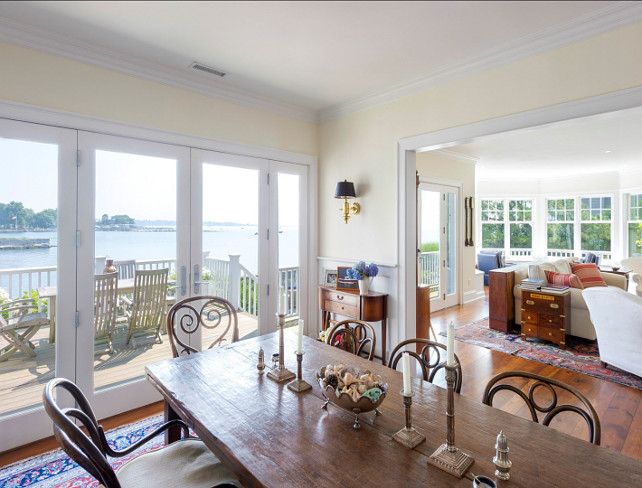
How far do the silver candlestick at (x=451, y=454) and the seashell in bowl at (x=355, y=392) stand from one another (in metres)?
0.26

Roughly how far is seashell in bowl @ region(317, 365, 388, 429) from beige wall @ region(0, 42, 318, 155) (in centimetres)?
261

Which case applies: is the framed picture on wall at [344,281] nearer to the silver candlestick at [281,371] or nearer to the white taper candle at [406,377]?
the silver candlestick at [281,371]

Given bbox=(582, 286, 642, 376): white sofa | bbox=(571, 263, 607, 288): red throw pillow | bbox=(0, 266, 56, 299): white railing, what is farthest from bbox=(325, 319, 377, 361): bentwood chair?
bbox=(571, 263, 607, 288): red throw pillow

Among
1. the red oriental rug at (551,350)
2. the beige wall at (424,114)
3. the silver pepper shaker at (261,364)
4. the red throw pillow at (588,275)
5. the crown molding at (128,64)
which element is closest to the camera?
the silver pepper shaker at (261,364)

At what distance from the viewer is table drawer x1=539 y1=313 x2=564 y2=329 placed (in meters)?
4.33

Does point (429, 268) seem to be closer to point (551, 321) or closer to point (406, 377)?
→ point (551, 321)

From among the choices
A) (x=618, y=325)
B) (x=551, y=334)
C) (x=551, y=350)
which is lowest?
(x=551, y=350)

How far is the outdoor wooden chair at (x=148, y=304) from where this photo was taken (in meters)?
2.92

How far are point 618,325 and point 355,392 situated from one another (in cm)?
341

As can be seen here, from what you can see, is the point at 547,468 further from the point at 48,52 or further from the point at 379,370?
the point at 48,52

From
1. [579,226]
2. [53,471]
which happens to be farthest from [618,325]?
[579,226]

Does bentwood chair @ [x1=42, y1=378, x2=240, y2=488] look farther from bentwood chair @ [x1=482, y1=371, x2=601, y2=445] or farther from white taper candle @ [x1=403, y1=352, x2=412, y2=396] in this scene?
bentwood chair @ [x1=482, y1=371, x2=601, y2=445]

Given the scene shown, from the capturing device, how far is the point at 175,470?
1469mm

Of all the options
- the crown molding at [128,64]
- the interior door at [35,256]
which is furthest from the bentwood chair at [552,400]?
the crown molding at [128,64]
